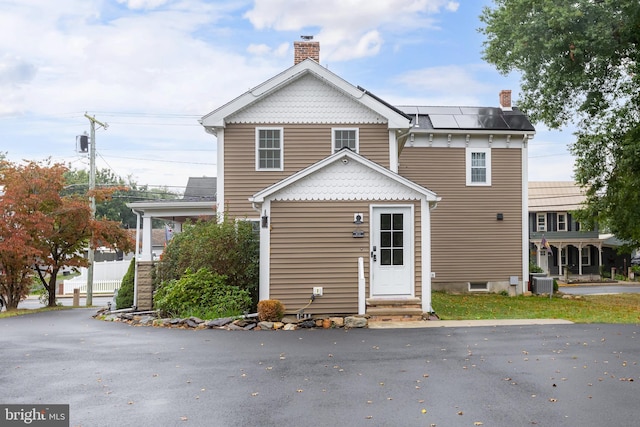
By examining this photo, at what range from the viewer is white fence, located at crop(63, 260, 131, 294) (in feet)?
116

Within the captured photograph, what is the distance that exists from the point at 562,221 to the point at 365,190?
106 ft

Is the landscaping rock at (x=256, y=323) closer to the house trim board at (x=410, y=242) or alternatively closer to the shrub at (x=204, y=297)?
the shrub at (x=204, y=297)

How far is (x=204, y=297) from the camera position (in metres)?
13.4

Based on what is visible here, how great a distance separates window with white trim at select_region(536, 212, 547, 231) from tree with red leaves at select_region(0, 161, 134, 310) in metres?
30.5

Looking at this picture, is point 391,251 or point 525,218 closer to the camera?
point 391,251

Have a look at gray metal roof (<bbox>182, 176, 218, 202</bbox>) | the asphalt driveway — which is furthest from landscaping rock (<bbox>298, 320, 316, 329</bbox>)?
gray metal roof (<bbox>182, 176, 218, 202</bbox>)

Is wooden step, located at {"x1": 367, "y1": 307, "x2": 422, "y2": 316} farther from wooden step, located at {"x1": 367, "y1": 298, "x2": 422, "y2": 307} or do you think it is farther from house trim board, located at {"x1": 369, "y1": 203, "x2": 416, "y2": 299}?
house trim board, located at {"x1": 369, "y1": 203, "x2": 416, "y2": 299}

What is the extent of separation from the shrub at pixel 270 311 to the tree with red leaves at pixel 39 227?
9.54 m

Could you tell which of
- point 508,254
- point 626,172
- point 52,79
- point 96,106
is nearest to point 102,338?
point 52,79

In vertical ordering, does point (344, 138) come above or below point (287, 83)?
below

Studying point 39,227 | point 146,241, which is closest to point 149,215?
point 146,241

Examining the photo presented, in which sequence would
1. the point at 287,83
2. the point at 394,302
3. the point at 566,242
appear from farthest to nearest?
the point at 566,242 → the point at 287,83 → the point at 394,302

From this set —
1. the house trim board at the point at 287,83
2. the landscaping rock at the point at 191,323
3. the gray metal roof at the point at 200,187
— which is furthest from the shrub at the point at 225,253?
the gray metal roof at the point at 200,187

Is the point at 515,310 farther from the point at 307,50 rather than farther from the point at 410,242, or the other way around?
the point at 307,50
